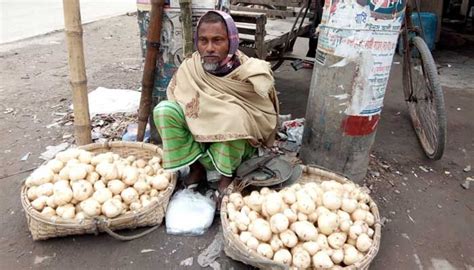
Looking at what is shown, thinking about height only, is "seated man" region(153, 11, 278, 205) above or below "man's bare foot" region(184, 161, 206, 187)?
above

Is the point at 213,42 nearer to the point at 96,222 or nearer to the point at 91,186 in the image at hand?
the point at 91,186

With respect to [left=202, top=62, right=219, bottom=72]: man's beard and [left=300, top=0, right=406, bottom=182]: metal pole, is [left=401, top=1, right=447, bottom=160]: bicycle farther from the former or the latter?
[left=202, top=62, right=219, bottom=72]: man's beard

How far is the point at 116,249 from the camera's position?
2.26 m

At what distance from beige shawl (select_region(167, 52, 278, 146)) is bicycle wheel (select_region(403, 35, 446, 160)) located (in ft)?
4.53

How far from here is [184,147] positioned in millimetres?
2447

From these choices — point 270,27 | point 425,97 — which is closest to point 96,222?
point 270,27

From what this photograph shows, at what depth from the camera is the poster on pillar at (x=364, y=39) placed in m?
2.27

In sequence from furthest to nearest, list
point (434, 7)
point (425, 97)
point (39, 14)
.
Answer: point (39, 14)
point (434, 7)
point (425, 97)

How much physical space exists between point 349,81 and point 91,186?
1.69 m

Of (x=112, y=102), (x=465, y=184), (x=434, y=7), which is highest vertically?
(x=434, y=7)

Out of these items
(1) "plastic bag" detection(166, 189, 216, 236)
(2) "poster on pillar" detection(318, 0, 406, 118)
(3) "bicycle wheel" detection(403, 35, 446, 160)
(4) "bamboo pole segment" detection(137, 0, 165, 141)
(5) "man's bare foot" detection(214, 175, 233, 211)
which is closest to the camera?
(2) "poster on pillar" detection(318, 0, 406, 118)

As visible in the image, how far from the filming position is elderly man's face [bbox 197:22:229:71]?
232cm

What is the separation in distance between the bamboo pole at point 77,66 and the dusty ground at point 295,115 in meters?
0.55

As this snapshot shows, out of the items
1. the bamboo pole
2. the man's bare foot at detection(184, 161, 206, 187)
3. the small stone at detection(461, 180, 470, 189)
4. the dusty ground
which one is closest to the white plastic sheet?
the dusty ground
